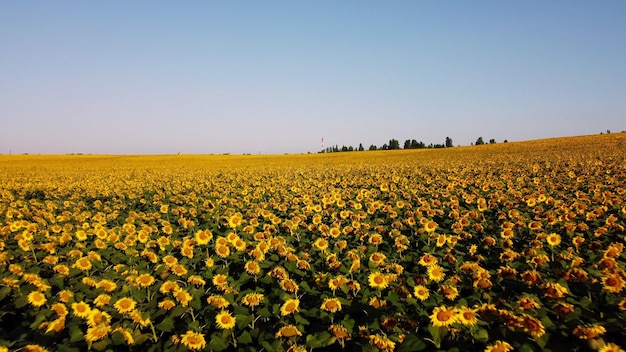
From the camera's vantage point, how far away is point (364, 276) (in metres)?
4.89

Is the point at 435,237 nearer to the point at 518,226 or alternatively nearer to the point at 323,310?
the point at 518,226

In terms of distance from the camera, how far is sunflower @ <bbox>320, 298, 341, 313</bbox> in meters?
3.87

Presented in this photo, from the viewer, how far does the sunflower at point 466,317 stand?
3.08 metres

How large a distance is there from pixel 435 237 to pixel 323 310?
3.30 metres

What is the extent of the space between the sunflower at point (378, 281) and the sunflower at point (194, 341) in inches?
87.6

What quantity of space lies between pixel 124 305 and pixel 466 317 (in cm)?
387

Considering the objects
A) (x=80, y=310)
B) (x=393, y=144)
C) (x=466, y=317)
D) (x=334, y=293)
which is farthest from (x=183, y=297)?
(x=393, y=144)

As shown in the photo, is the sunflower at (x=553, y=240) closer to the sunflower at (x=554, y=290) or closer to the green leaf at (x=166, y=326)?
the sunflower at (x=554, y=290)

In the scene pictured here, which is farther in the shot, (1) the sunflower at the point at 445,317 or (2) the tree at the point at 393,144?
(2) the tree at the point at 393,144

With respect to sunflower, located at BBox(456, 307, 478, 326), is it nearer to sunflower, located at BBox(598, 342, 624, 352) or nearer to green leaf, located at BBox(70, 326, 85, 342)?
sunflower, located at BBox(598, 342, 624, 352)

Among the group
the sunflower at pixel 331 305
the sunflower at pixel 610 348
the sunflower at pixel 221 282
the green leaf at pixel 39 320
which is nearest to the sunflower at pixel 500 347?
the sunflower at pixel 610 348

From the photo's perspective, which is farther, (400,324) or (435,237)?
(435,237)

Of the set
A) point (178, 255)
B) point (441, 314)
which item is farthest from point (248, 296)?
point (178, 255)

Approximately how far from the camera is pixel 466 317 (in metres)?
3.15
